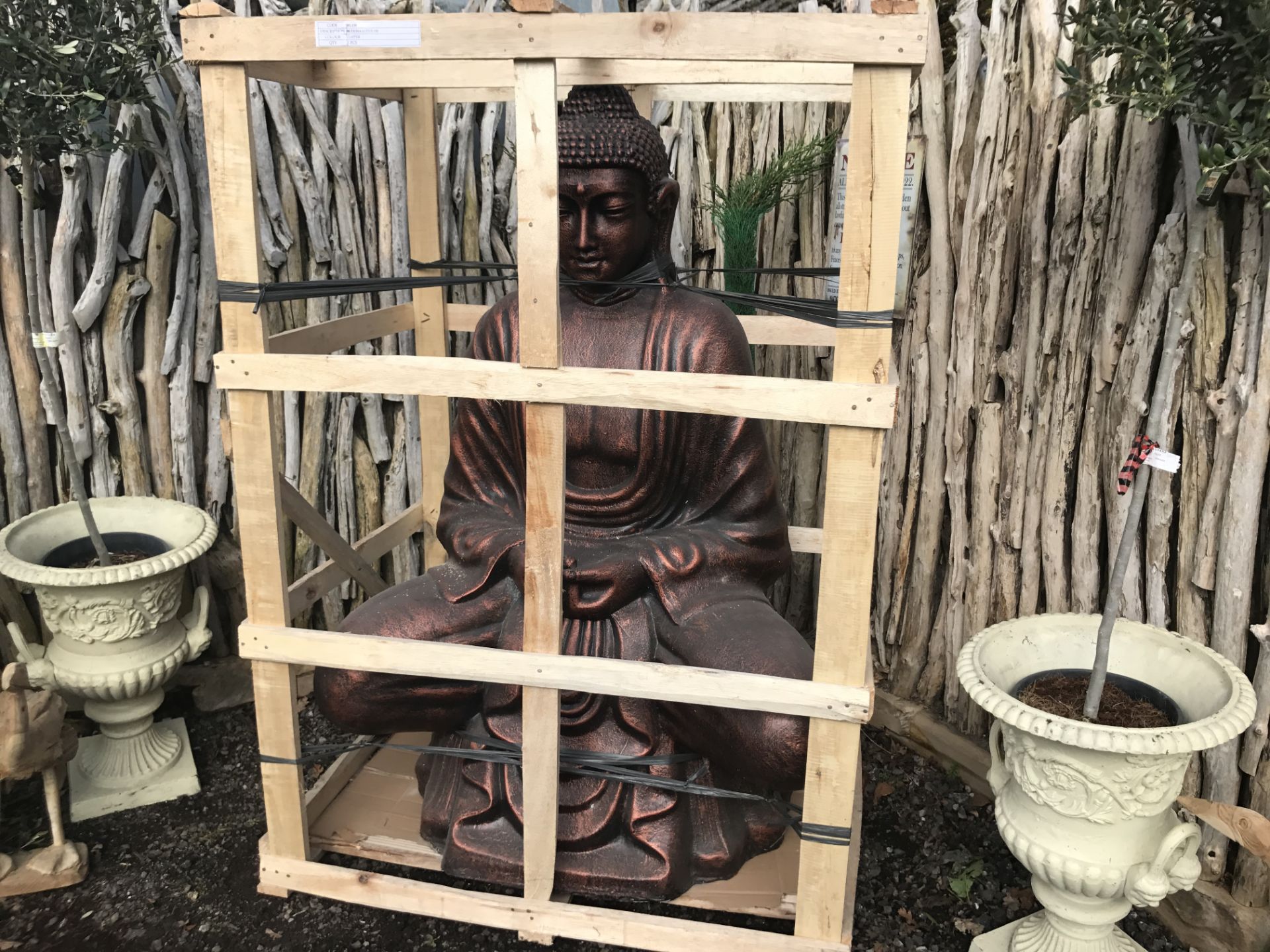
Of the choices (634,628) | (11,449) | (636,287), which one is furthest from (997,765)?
(11,449)

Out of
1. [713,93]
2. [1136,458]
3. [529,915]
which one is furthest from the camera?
[713,93]

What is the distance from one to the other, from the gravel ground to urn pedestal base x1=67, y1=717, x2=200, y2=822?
0.10 ft

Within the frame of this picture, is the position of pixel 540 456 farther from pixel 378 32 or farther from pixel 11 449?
pixel 11 449

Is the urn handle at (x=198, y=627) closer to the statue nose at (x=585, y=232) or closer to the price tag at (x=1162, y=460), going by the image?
the statue nose at (x=585, y=232)

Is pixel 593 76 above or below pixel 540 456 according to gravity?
above

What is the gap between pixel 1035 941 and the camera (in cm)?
223

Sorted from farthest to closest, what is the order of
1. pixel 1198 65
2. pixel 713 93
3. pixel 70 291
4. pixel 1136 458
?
pixel 70 291
pixel 713 93
pixel 1136 458
pixel 1198 65

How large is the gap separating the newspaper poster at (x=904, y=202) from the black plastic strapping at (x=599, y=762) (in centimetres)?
134

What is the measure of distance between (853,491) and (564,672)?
66 centimetres

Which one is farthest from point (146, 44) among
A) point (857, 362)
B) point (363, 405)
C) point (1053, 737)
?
point (1053, 737)

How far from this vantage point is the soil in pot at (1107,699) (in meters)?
2.15

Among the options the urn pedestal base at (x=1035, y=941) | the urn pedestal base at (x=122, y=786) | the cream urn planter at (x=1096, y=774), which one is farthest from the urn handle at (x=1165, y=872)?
the urn pedestal base at (x=122, y=786)

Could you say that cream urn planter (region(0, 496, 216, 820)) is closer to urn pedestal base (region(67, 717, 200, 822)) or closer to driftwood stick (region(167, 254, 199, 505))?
urn pedestal base (region(67, 717, 200, 822))

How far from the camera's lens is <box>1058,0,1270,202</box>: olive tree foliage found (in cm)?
175
